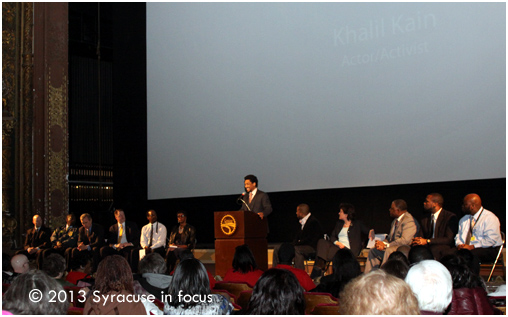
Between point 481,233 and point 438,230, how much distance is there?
42 centimetres

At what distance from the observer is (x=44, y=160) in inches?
377

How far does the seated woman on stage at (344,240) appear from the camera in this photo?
6062mm

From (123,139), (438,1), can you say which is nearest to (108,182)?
(123,139)

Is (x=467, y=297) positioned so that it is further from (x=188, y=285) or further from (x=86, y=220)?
(x=86, y=220)

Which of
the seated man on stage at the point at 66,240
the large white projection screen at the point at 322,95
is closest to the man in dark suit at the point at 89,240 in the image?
the seated man on stage at the point at 66,240

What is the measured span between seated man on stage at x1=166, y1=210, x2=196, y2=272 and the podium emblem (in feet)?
5.33

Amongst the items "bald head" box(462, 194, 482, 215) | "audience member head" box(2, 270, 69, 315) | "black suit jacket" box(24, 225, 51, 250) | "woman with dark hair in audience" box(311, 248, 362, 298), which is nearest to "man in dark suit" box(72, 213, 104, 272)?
"black suit jacket" box(24, 225, 51, 250)

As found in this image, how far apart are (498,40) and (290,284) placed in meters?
5.37

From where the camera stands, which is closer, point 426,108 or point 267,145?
point 426,108

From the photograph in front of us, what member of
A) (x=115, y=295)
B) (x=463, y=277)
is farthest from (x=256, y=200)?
(x=463, y=277)

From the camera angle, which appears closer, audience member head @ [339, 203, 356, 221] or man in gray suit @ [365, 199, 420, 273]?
man in gray suit @ [365, 199, 420, 273]

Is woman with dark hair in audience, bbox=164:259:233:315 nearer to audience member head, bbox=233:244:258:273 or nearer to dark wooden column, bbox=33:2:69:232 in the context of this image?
audience member head, bbox=233:244:258:273

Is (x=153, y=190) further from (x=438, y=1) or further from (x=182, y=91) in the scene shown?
(x=438, y=1)

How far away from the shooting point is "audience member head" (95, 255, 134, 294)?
2742 mm
